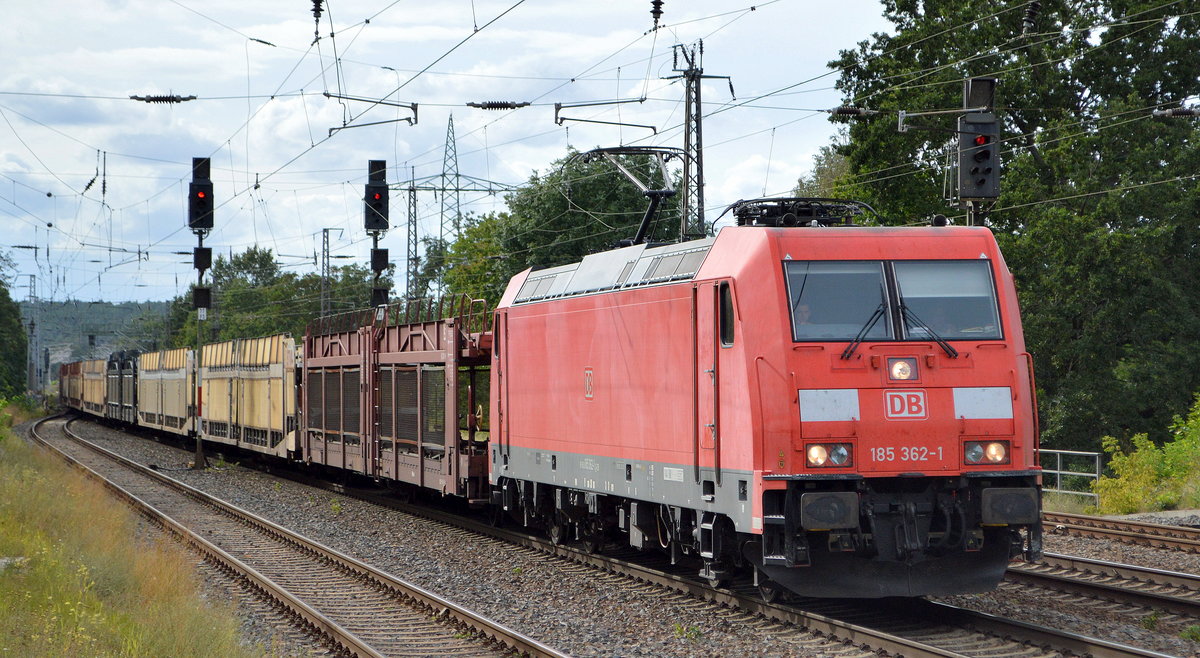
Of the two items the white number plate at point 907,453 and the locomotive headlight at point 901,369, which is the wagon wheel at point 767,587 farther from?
the locomotive headlight at point 901,369

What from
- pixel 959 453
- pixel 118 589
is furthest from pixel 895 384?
pixel 118 589

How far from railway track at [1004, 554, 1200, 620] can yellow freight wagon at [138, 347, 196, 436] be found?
32144mm

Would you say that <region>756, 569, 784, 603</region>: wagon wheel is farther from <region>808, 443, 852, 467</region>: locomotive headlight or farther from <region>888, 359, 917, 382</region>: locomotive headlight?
<region>888, 359, 917, 382</region>: locomotive headlight

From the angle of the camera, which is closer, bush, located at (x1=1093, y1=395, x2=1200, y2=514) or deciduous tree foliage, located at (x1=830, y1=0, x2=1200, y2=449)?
bush, located at (x1=1093, y1=395, x2=1200, y2=514)

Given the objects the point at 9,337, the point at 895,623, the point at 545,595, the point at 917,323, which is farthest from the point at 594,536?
the point at 9,337

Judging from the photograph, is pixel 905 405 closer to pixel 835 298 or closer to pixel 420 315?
pixel 835 298

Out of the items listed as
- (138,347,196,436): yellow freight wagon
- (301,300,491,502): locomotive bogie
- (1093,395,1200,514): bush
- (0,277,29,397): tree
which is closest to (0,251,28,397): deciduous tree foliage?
(0,277,29,397): tree

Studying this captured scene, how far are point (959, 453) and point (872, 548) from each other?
3.53 feet

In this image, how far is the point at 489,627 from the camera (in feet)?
35.0

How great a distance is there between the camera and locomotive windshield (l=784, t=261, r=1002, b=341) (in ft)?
34.1

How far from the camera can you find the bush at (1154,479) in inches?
823

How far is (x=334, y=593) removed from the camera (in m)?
13.5

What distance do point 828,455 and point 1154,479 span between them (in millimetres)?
15147

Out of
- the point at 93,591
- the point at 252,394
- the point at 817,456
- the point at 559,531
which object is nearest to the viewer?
the point at 817,456
